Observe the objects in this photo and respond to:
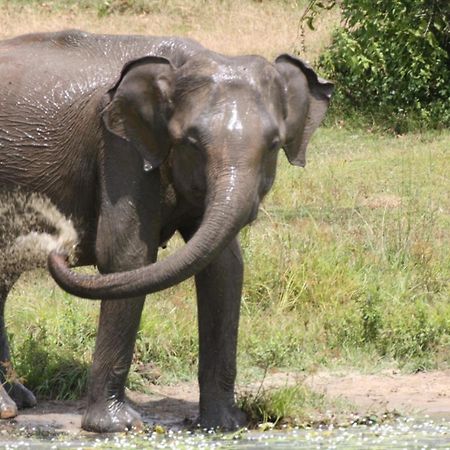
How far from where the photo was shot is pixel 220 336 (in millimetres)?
7473

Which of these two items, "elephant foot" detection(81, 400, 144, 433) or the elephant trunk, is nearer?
the elephant trunk

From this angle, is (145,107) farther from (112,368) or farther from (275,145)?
(112,368)

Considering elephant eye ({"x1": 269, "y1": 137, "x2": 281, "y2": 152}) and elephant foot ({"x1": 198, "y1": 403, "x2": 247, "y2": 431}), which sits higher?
elephant eye ({"x1": 269, "y1": 137, "x2": 281, "y2": 152})

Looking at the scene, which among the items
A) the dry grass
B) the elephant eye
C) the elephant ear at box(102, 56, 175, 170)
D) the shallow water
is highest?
the dry grass

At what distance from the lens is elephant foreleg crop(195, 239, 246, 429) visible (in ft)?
24.2

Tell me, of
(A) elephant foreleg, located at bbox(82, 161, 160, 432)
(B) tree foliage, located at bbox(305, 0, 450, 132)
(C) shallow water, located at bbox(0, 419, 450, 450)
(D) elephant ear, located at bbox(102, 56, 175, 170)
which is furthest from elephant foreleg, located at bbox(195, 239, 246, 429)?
(B) tree foliage, located at bbox(305, 0, 450, 132)

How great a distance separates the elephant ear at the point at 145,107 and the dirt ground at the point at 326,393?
1487mm

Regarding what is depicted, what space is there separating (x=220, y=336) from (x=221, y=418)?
405 mm

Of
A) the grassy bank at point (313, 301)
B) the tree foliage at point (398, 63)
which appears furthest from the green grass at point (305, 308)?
the tree foliage at point (398, 63)

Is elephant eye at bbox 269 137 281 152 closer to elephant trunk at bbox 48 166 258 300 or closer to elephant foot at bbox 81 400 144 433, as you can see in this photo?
elephant trunk at bbox 48 166 258 300

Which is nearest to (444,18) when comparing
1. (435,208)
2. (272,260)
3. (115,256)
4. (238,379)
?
(435,208)

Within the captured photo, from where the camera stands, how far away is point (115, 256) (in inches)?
281

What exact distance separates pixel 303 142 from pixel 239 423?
1430 mm

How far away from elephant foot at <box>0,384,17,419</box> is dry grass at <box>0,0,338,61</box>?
49.8 ft
